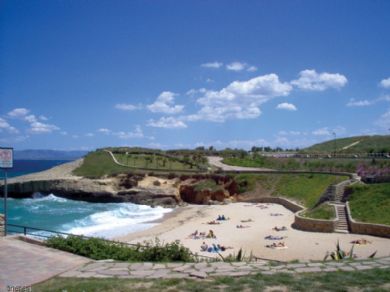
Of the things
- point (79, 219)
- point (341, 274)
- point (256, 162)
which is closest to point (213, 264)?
point (341, 274)

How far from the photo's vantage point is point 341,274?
8.62 meters

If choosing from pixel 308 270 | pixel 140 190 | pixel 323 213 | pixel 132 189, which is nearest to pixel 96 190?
pixel 132 189

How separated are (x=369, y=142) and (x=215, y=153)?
4445 cm

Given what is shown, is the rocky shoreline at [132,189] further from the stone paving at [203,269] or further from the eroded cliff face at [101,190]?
the stone paving at [203,269]

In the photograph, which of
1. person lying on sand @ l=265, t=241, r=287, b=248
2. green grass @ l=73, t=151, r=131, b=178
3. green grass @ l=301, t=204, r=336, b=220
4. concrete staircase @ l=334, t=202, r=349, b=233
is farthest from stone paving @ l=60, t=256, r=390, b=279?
green grass @ l=73, t=151, r=131, b=178

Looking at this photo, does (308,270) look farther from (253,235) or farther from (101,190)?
(101,190)

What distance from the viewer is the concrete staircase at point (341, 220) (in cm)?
2473

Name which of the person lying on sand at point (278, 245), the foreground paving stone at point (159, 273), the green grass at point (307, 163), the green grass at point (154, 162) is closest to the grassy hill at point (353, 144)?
the green grass at point (307, 163)

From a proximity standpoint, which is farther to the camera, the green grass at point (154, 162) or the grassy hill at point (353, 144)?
the grassy hill at point (353, 144)

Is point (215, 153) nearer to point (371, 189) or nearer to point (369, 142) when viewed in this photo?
point (369, 142)

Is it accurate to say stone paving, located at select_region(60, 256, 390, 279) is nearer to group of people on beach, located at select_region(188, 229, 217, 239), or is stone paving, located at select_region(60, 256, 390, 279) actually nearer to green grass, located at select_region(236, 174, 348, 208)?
group of people on beach, located at select_region(188, 229, 217, 239)

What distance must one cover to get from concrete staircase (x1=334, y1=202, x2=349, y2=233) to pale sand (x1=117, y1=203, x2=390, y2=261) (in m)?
1.00

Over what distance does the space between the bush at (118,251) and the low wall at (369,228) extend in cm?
1410

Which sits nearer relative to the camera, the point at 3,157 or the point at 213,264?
the point at 213,264
